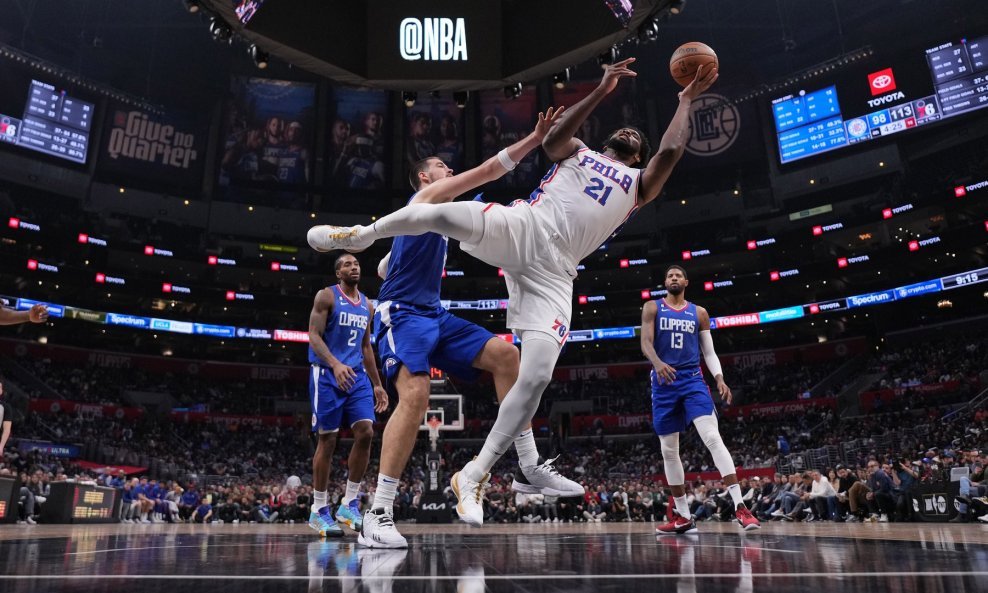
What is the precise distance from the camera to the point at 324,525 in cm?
605

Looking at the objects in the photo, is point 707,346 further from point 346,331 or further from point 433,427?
point 433,427

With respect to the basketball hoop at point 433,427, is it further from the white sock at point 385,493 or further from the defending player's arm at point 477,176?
the defending player's arm at point 477,176

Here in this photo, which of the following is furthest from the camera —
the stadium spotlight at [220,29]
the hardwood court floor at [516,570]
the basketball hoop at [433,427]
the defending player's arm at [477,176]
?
the basketball hoop at [433,427]

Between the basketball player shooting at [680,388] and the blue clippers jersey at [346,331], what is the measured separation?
2666 mm

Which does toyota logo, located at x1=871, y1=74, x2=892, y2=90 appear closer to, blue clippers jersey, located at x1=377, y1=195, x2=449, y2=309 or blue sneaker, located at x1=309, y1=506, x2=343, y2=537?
blue clippers jersey, located at x1=377, y1=195, x2=449, y2=309

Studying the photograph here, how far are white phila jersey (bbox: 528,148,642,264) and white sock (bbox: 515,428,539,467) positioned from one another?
3.76ft

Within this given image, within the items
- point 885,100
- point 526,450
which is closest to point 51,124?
point 526,450

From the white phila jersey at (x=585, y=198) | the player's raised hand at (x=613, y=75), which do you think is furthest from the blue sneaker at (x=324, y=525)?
the player's raised hand at (x=613, y=75)

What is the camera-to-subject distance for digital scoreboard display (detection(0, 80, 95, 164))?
32.1 m

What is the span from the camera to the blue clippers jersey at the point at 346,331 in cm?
629

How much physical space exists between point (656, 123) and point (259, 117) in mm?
21283

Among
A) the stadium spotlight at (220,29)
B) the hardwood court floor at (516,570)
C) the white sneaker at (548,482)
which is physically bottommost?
the hardwood court floor at (516,570)

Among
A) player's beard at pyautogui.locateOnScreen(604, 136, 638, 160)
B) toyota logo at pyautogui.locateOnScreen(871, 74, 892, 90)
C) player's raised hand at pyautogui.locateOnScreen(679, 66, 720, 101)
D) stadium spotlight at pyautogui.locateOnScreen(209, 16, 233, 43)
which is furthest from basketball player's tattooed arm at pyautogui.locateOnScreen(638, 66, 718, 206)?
toyota logo at pyautogui.locateOnScreen(871, 74, 892, 90)

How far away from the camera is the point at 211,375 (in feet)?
126
